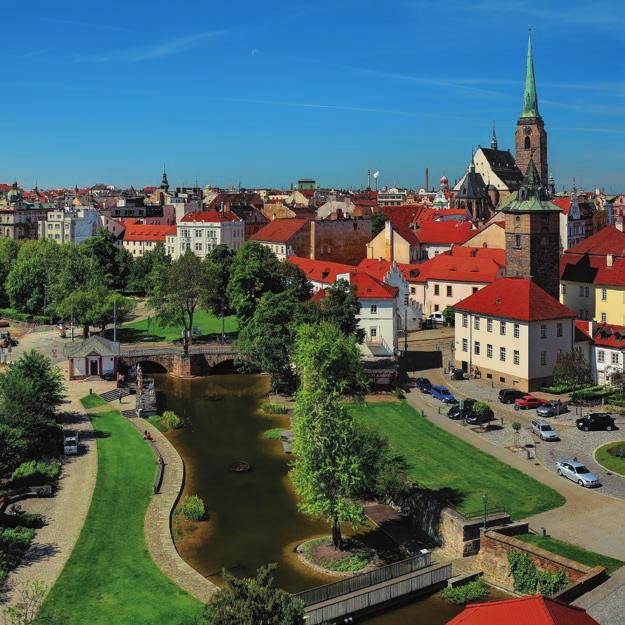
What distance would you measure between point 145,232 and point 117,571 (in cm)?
12213

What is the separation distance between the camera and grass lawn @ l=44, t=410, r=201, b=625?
3156cm

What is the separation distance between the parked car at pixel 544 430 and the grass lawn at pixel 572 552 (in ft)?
49.0

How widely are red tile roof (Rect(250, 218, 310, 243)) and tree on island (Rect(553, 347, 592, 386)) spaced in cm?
5351

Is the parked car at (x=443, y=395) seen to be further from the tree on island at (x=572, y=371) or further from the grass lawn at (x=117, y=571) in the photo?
the grass lawn at (x=117, y=571)

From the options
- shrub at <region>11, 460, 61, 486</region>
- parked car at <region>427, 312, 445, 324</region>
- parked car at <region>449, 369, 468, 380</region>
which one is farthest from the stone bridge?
shrub at <region>11, 460, 61, 486</region>

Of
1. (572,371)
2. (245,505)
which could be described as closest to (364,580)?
(245,505)

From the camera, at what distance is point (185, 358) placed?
249 feet

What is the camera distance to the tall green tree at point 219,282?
82750 millimetres

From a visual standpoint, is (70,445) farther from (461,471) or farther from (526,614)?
(526,614)

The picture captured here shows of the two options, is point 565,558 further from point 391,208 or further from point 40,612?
point 391,208

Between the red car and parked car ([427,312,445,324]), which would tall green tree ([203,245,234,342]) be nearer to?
parked car ([427,312,445,324])

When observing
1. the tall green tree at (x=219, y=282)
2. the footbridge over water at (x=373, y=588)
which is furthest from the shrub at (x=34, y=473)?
the tall green tree at (x=219, y=282)

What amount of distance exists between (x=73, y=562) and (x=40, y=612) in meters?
4.94

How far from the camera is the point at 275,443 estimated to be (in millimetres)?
54469
